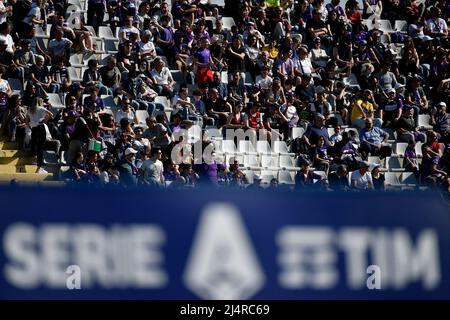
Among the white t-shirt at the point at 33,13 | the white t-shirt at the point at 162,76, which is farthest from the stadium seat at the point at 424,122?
the white t-shirt at the point at 33,13

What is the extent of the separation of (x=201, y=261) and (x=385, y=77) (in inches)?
528

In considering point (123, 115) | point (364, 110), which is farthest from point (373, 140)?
point (123, 115)

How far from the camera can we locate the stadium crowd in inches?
711

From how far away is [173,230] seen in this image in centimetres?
916

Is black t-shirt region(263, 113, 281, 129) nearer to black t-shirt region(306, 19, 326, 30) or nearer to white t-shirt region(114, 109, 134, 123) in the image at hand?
white t-shirt region(114, 109, 134, 123)

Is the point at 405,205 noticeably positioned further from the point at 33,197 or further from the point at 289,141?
the point at 289,141

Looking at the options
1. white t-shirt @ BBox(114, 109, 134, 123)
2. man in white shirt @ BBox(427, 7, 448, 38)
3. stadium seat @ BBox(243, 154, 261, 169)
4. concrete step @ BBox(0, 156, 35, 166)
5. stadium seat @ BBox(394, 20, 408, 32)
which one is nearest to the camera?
concrete step @ BBox(0, 156, 35, 166)

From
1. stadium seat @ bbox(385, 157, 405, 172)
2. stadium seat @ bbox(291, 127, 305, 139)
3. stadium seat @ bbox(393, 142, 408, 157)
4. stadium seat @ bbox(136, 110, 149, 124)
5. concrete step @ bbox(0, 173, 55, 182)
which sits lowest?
concrete step @ bbox(0, 173, 55, 182)

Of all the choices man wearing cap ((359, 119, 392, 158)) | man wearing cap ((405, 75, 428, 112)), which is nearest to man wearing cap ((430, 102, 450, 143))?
man wearing cap ((405, 75, 428, 112))

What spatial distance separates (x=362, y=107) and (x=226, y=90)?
90.6 inches

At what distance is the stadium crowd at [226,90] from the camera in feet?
59.3

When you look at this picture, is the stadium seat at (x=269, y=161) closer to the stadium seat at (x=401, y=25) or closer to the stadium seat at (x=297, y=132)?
the stadium seat at (x=297, y=132)

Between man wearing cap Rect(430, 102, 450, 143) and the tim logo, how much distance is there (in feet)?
40.8

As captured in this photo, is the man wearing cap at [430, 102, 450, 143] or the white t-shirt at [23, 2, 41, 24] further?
the man wearing cap at [430, 102, 450, 143]
